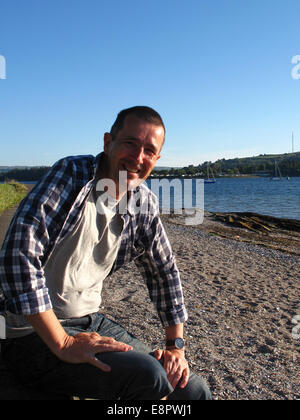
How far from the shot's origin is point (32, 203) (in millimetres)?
1852

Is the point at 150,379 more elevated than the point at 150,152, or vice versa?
the point at 150,152

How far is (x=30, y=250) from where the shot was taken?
5.86ft

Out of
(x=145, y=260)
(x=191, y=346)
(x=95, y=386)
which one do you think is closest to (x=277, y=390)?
(x=191, y=346)

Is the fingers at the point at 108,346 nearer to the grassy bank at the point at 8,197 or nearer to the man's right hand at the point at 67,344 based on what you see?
the man's right hand at the point at 67,344

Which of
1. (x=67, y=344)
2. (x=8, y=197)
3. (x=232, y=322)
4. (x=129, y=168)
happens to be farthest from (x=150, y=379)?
(x=8, y=197)

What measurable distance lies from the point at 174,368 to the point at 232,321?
3041 millimetres

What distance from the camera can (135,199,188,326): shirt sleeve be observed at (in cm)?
243

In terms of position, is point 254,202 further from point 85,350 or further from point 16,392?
point 85,350

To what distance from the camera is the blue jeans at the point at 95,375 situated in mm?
1803

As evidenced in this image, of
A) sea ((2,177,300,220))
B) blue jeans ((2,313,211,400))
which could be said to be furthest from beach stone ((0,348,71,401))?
sea ((2,177,300,220))

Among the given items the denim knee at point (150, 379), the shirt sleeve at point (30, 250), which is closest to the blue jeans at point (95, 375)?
the denim knee at point (150, 379)

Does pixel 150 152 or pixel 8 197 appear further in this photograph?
pixel 8 197

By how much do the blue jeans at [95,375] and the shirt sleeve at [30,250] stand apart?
12.7 inches

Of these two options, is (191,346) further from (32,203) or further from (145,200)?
(32,203)
